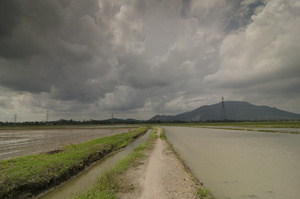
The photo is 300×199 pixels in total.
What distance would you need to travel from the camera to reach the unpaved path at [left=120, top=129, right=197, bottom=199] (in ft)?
24.8

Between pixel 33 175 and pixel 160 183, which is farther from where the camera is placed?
pixel 33 175

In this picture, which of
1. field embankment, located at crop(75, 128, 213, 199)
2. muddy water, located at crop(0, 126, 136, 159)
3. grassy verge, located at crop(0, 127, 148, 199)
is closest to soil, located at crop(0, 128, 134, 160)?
muddy water, located at crop(0, 126, 136, 159)

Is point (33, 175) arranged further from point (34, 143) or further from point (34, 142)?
point (34, 142)

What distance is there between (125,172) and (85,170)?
4.59 m

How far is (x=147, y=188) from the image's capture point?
8.38 m

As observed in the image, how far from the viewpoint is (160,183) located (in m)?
9.02

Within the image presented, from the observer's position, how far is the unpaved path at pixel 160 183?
7.56 meters

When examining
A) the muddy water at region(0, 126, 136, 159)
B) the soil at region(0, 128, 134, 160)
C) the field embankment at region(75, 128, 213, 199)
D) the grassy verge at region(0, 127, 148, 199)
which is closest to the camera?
the field embankment at region(75, 128, 213, 199)

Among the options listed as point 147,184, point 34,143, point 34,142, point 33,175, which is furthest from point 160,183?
point 34,142

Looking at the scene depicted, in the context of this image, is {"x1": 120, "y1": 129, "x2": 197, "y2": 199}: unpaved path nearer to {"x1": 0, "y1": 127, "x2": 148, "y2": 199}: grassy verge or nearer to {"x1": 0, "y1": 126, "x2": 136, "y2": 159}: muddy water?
{"x1": 0, "y1": 127, "x2": 148, "y2": 199}: grassy verge

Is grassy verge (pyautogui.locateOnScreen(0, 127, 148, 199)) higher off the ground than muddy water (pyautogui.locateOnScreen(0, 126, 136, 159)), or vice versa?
grassy verge (pyautogui.locateOnScreen(0, 127, 148, 199))

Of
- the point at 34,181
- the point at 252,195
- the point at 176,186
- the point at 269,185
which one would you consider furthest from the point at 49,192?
the point at 269,185

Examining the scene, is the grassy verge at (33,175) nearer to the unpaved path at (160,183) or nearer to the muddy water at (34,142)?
the unpaved path at (160,183)

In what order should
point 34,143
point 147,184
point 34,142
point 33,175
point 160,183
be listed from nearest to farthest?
1. point 147,184
2. point 160,183
3. point 33,175
4. point 34,143
5. point 34,142
